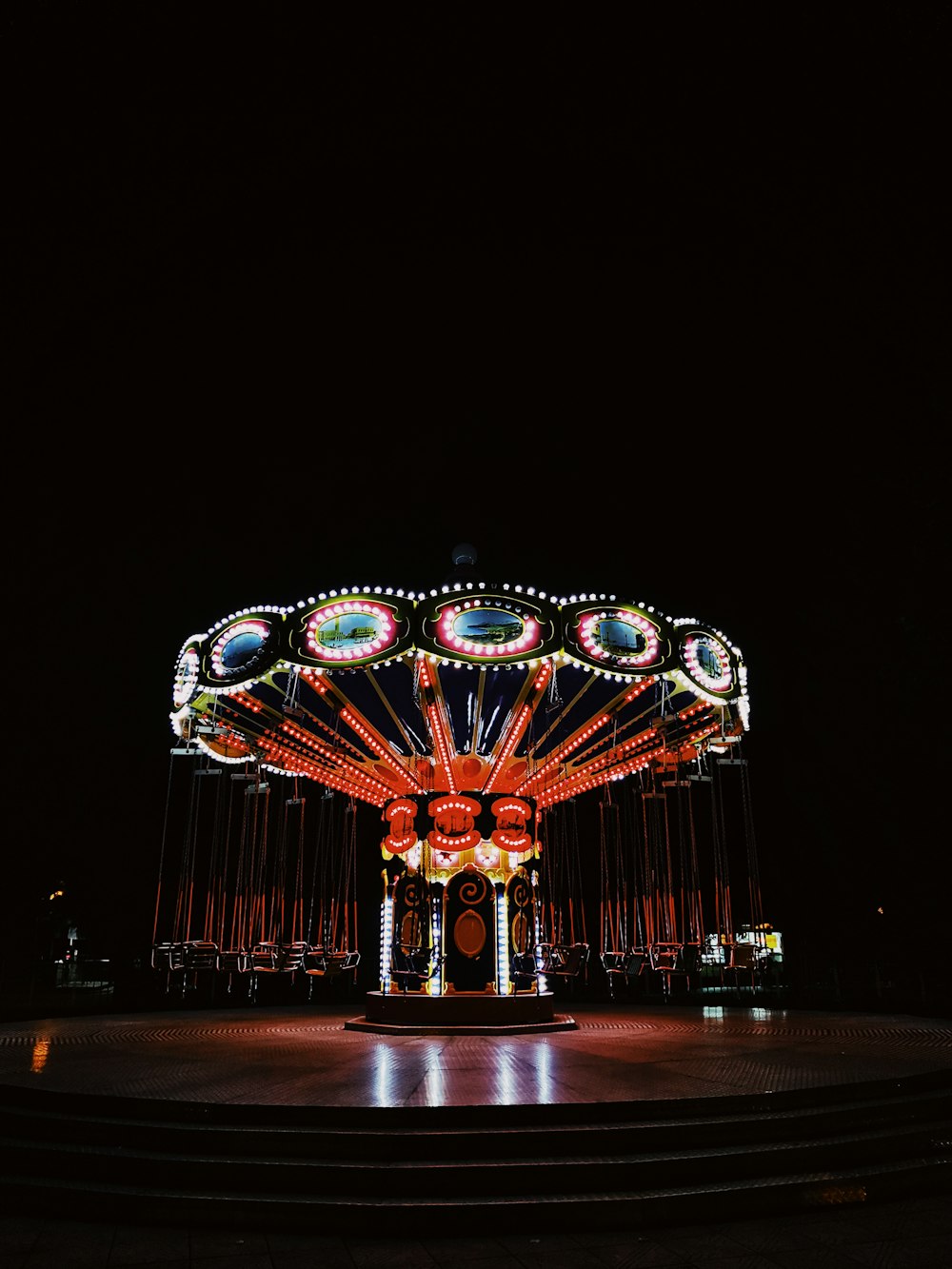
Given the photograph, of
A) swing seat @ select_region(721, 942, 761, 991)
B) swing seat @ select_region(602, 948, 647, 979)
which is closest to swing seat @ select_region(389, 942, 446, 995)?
swing seat @ select_region(602, 948, 647, 979)

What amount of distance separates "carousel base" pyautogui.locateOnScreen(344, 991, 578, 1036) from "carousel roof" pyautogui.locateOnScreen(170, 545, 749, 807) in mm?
3025

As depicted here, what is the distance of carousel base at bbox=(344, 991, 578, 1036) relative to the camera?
403 inches

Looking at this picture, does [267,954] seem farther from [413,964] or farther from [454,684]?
[454,684]

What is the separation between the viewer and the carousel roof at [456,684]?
9.27 meters

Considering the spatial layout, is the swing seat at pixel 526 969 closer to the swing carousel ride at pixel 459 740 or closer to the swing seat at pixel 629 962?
the swing carousel ride at pixel 459 740

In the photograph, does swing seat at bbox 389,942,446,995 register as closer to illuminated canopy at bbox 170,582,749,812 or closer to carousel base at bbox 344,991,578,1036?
carousel base at bbox 344,991,578,1036

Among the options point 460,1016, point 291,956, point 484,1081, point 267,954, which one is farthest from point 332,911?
point 484,1081

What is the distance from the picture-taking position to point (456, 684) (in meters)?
11.7

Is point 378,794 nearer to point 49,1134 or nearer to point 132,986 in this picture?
point 132,986

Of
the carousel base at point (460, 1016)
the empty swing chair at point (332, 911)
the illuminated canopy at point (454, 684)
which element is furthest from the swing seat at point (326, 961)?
the illuminated canopy at point (454, 684)

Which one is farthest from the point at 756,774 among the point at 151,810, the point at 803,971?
the point at 151,810

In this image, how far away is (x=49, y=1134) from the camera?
4977 mm

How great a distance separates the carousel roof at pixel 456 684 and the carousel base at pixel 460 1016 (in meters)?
3.02

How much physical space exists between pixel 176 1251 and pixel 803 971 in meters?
13.8
